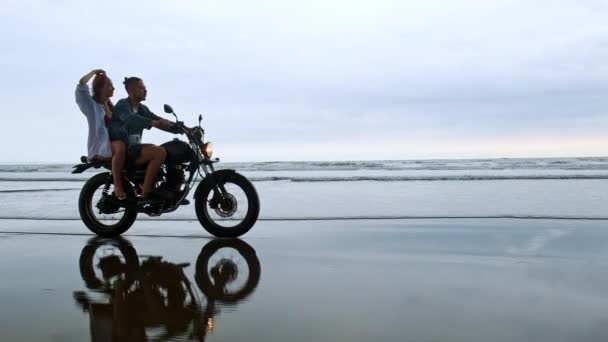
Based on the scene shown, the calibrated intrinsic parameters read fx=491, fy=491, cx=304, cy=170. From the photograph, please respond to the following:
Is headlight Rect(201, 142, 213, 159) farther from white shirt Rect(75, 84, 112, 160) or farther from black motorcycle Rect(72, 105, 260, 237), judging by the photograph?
white shirt Rect(75, 84, 112, 160)

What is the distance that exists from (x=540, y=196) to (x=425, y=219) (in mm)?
4817

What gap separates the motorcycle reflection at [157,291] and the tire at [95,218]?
43.3 inches

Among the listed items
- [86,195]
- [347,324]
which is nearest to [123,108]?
[86,195]

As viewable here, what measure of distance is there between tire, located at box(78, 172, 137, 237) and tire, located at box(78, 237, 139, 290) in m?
0.32

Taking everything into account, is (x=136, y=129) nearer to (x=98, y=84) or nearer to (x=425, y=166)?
(x=98, y=84)

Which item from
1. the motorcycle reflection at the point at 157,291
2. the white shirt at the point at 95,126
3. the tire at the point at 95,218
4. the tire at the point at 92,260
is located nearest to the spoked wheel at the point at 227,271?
the motorcycle reflection at the point at 157,291

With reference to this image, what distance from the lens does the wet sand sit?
2467mm

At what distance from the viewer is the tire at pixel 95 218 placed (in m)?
6.10

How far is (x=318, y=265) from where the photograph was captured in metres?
4.02

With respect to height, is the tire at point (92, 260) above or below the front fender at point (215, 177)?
below

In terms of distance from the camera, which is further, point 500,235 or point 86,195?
point 86,195

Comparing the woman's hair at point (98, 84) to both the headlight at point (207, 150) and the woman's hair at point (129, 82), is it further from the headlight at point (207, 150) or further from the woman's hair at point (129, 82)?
the headlight at point (207, 150)

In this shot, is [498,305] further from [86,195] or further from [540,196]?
[540,196]

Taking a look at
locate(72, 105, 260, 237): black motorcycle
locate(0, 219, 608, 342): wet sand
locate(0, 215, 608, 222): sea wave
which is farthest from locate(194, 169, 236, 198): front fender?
locate(0, 215, 608, 222): sea wave
